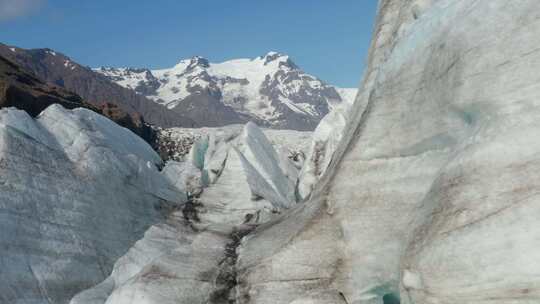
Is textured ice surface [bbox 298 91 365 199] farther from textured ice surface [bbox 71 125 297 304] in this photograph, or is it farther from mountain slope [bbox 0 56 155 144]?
mountain slope [bbox 0 56 155 144]

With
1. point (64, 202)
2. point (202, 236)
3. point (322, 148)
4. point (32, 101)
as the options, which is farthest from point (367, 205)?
point (32, 101)

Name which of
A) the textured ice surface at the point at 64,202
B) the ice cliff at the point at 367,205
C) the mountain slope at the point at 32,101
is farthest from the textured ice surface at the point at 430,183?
the mountain slope at the point at 32,101

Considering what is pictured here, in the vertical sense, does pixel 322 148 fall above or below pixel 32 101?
below

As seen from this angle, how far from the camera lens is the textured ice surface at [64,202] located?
15961 millimetres

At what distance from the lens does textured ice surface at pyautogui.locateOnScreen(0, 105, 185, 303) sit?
52.4 feet

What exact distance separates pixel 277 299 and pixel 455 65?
18.3 feet

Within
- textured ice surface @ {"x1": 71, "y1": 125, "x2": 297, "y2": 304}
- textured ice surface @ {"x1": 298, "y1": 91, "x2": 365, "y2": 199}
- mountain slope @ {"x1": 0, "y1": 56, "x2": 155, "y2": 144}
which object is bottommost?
textured ice surface @ {"x1": 71, "y1": 125, "x2": 297, "y2": 304}

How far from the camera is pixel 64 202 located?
18016mm

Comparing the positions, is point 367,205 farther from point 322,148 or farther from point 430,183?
point 322,148

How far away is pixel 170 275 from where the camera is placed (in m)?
13.1

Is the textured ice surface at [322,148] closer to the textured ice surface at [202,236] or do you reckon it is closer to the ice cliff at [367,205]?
the textured ice surface at [202,236]

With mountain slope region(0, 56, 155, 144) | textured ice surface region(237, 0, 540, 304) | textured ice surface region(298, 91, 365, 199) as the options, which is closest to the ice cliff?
textured ice surface region(237, 0, 540, 304)

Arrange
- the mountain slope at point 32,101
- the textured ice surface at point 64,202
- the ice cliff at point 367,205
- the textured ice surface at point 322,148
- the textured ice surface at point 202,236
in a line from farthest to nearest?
the mountain slope at point 32,101 < the textured ice surface at point 322,148 < the textured ice surface at point 64,202 < the textured ice surface at point 202,236 < the ice cliff at point 367,205

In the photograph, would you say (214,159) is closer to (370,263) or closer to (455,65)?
(370,263)
